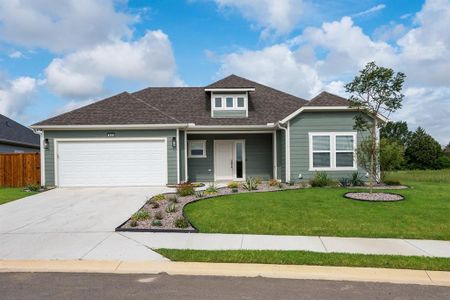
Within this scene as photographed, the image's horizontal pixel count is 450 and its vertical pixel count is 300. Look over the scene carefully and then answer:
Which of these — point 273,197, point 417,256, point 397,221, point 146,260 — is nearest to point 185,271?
point 146,260

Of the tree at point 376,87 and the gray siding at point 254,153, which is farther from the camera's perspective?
the gray siding at point 254,153

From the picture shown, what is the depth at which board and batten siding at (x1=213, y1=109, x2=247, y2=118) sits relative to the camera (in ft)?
58.1

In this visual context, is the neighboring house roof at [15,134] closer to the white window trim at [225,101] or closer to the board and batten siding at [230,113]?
the white window trim at [225,101]

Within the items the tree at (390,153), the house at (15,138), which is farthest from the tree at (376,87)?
the house at (15,138)

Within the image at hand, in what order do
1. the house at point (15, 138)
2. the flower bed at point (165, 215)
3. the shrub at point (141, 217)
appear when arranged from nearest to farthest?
1. the flower bed at point (165, 215)
2. the shrub at point (141, 217)
3. the house at point (15, 138)

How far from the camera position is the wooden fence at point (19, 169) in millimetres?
15422

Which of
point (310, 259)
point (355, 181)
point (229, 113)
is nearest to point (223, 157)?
point (229, 113)

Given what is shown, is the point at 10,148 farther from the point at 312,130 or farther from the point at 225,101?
the point at 312,130

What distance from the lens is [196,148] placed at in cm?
1775

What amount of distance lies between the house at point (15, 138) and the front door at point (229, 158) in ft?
46.6

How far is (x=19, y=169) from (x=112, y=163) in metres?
4.68

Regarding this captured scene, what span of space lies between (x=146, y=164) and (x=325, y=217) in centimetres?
928

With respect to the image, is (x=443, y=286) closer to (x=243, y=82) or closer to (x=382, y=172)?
(x=382, y=172)

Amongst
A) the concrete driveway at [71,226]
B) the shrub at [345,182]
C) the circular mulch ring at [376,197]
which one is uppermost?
the shrub at [345,182]
